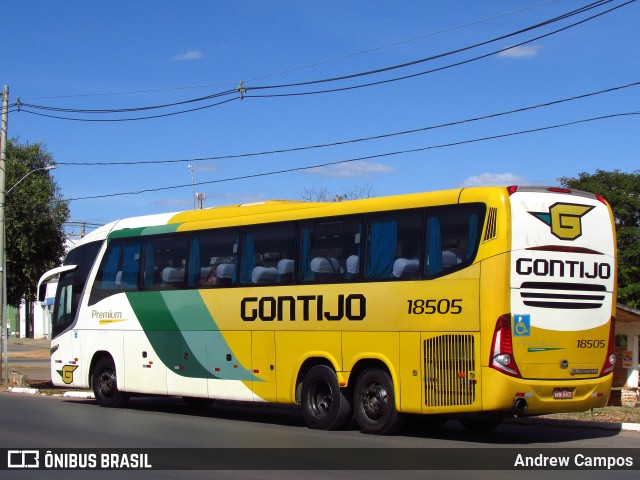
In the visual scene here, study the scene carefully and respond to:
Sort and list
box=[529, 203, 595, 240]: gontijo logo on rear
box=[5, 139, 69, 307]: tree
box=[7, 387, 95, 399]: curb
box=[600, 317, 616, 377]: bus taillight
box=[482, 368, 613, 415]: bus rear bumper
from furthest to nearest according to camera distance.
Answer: box=[5, 139, 69, 307]: tree < box=[7, 387, 95, 399]: curb < box=[600, 317, 616, 377]: bus taillight < box=[529, 203, 595, 240]: gontijo logo on rear < box=[482, 368, 613, 415]: bus rear bumper

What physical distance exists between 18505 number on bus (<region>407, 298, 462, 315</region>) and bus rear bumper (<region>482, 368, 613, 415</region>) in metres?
0.97

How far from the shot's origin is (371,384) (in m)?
14.7

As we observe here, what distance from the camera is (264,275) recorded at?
54.6ft

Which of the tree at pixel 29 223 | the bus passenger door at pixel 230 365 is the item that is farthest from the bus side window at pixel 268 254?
the tree at pixel 29 223

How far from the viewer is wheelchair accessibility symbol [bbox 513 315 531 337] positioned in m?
13.0

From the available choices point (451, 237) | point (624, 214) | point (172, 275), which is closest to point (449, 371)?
point (451, 237)

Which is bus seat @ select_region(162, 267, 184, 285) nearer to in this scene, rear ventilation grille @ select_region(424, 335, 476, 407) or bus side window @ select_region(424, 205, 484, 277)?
bus side window @ select_region(424, 205, 484, 277)

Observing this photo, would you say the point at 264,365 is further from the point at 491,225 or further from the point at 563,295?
the point at 563,295

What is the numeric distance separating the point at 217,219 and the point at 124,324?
3.63 m

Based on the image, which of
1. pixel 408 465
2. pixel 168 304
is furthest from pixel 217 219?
pixel 408 465

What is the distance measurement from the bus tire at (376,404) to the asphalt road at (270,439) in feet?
0.67

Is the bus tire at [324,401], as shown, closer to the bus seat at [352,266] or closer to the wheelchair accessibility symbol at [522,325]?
the bus seat at [352,266]

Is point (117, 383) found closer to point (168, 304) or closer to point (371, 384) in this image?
point (168, 304)

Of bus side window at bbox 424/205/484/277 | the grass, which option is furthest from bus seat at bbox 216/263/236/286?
the grass
